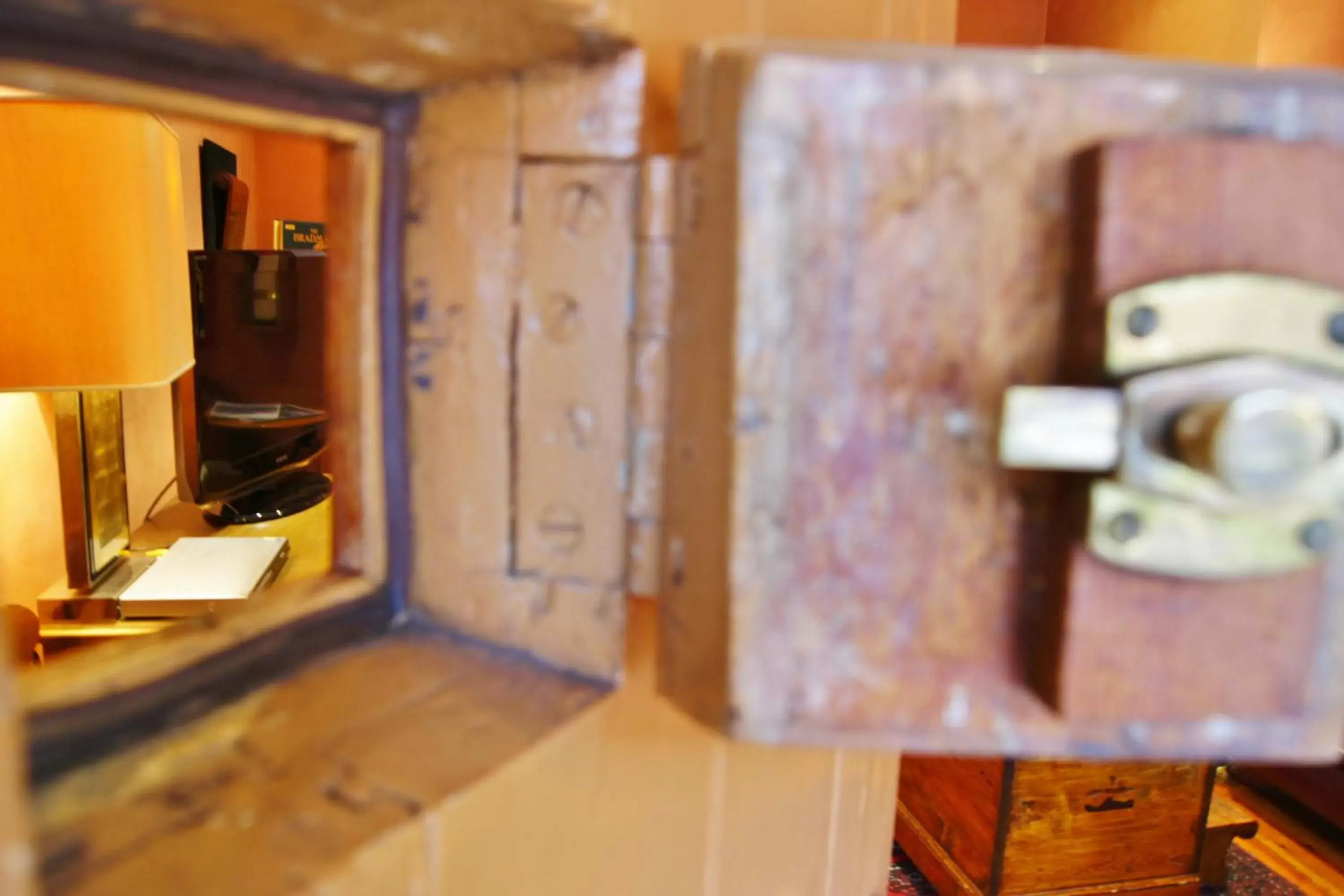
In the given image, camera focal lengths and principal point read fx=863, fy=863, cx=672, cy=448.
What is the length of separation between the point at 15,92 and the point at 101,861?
112 centimetres

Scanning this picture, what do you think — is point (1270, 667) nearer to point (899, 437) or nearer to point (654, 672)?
point (899, 437)

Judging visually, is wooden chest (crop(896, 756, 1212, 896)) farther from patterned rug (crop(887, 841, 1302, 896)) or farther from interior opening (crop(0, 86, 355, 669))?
interior opening (crop(0, 86, 355, 669))

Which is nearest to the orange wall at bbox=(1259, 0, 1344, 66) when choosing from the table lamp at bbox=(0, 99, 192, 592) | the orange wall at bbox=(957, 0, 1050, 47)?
the orange wall at bbox=(957, 0, 1050, 47)

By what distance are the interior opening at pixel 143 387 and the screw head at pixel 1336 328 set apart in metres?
0.54

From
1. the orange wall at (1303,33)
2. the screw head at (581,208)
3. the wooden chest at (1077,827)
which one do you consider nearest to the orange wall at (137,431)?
the screw head at (581,208)

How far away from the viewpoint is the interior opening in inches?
44.8

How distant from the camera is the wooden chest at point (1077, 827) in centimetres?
182

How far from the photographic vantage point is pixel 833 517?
16.9 inches

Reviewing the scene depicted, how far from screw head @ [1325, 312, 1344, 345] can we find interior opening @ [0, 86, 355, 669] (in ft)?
1.77

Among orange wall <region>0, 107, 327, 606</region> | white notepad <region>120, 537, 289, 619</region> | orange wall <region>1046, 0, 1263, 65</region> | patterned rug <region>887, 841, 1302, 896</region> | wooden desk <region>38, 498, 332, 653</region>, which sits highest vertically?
orange wall <region>1046, 0, 1263, 65</region>

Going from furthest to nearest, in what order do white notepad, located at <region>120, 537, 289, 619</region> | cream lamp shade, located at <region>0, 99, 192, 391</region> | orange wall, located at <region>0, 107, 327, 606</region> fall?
orange wall, located at <region>0, 107, 327, 606</region>
white notepad, located at <region>120, 537, 289, 619</region>
cream lamp shade, located at <region>0, 99, 192, 391</region>

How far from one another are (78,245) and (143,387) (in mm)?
221

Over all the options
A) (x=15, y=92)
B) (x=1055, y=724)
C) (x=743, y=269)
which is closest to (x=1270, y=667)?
(x=1055, y=724)

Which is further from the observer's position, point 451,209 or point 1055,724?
point 451,209
